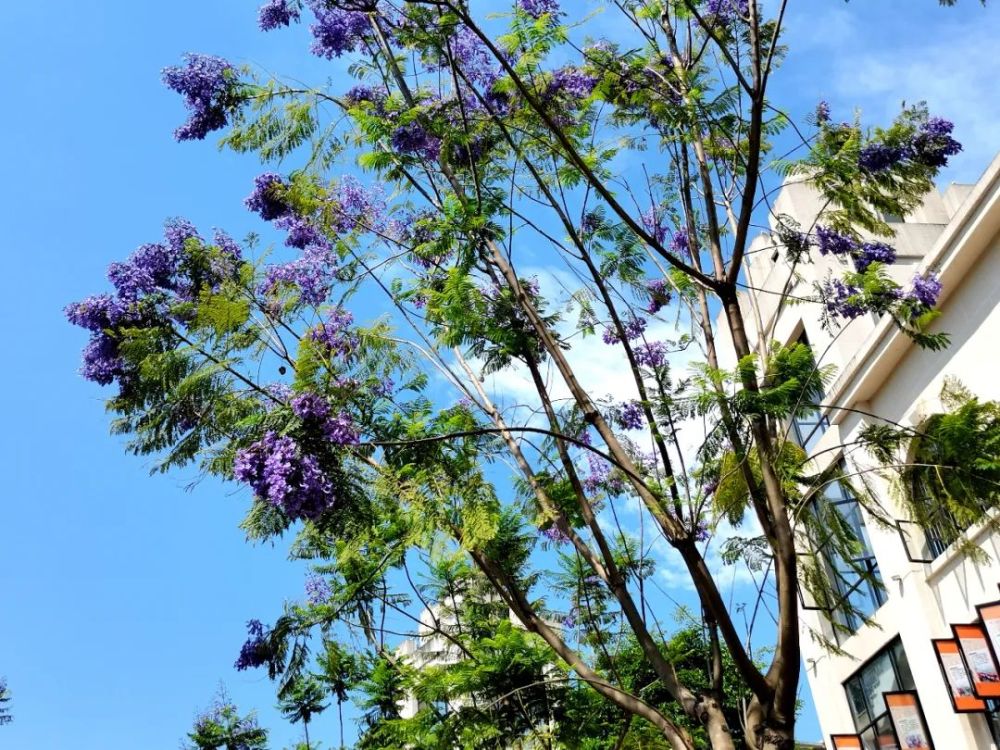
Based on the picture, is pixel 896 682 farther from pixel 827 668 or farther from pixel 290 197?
pixel 290 197

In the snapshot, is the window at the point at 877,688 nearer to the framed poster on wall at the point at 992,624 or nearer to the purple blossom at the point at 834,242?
the framed poster on wall at the point at 992,624

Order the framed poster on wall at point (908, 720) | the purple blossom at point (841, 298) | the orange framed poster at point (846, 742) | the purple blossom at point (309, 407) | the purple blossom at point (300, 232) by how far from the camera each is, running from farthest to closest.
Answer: the orange framed poster at point (846, 742), the framed poster on wall at point (908, 720), the purple blossom at point (300, 232), the purple blossom at point (841, 298), the purple blossom at point (309, 407)

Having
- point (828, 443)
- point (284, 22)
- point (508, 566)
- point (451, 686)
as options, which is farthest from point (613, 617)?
point (284, 22)

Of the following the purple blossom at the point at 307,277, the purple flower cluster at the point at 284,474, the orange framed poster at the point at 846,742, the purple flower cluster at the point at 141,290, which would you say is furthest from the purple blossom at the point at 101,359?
the orange framed poster at the point at 846,742

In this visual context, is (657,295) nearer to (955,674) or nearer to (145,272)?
(145,272)

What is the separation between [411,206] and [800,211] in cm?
1063

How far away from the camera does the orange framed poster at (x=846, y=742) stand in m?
14.6

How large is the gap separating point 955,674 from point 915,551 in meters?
2.00

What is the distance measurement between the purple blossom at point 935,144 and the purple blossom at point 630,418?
10.1 feet

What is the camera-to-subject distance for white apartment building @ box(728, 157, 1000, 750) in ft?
36.3

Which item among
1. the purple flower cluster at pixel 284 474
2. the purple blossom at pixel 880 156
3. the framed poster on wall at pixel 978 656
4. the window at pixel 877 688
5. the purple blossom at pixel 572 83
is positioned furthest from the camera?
the window at pixel 877 688

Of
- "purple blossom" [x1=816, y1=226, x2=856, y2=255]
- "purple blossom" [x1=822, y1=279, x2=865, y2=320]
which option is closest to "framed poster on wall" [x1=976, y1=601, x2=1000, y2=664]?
"purple blossom" [x1=822, y1=279, x2=865, y2=320]

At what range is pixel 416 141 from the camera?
7438 millimetres

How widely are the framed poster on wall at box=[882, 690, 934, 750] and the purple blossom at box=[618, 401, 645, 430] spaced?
7.00m
